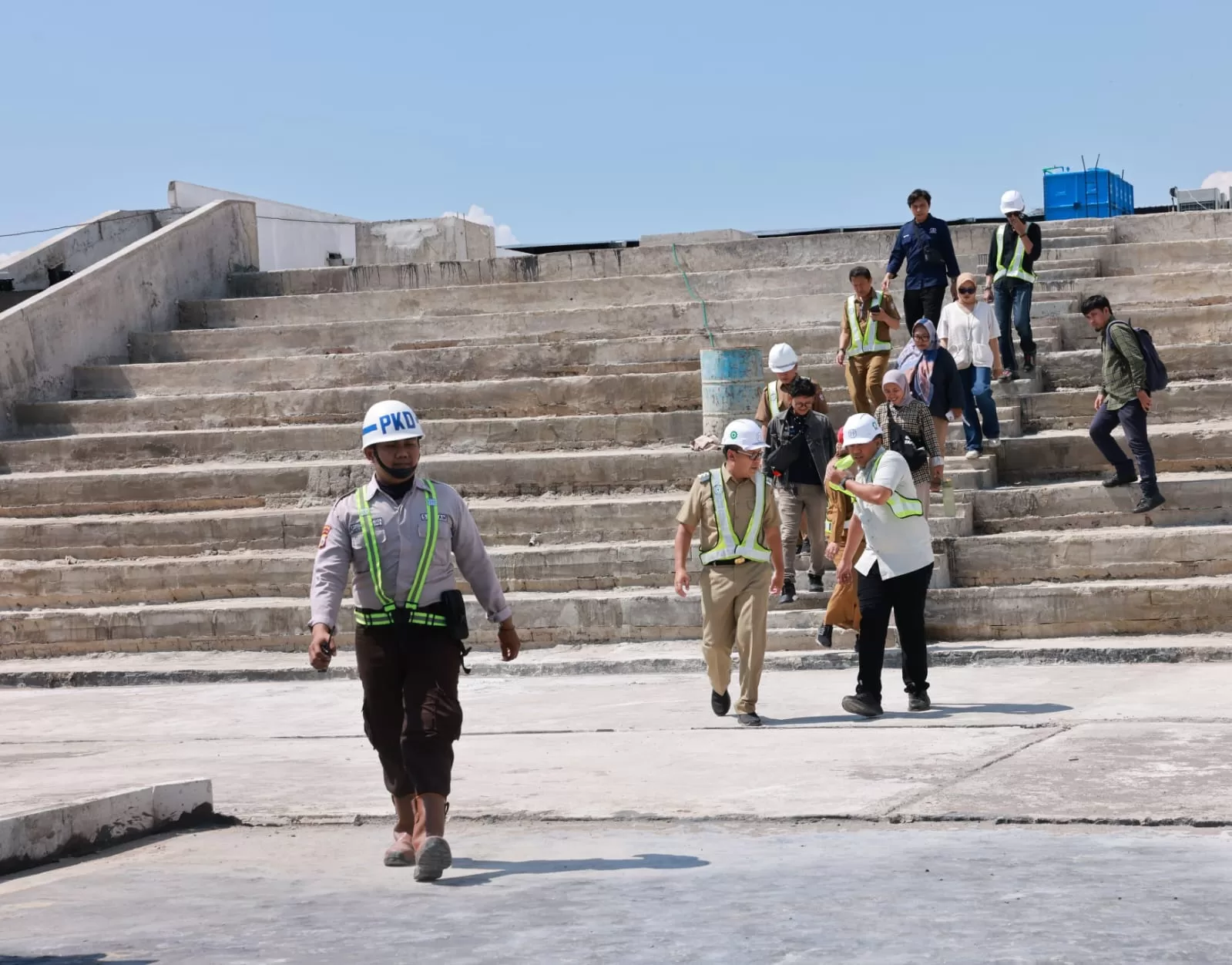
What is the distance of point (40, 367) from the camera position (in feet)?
59.3

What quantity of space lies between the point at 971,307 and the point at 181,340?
8.76 metres

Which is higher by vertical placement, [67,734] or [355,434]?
[355,434]

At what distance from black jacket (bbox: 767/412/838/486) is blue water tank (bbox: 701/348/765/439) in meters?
1.96

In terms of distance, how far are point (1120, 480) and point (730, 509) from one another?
14.8 feet

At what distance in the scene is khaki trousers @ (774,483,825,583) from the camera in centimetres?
1244

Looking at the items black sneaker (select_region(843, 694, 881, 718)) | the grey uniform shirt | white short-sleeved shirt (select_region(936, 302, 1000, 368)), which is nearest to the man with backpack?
white short-sleeved shirt (select_region(936, 302, 1000, 368))

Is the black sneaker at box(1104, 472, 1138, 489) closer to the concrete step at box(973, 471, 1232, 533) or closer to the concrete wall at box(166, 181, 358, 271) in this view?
the concrete step at box(973, 471, 1232, 533)

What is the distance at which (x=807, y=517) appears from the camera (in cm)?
1252

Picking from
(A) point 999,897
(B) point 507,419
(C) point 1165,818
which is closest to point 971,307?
(B) point 507,419

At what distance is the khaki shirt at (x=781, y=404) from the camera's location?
12.6 meters

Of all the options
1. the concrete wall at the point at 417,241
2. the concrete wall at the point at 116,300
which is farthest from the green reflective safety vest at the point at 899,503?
the concrete wall at the point at 417,241

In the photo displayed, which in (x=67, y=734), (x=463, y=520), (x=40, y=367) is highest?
(x=40, y=367)

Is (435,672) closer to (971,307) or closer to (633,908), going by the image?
(633,908)

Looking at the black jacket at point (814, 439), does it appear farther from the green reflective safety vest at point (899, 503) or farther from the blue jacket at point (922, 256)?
the blue jacket at point (922, 256)
